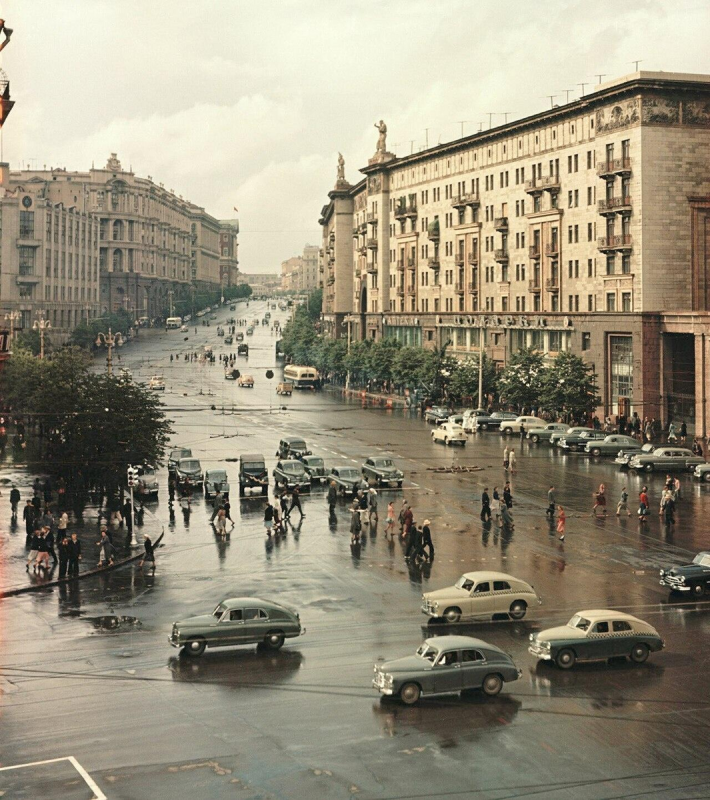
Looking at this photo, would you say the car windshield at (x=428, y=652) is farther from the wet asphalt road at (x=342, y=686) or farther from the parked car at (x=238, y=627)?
the parked car at (x=238, y=627)

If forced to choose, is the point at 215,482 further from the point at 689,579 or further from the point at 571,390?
the point at 571,390

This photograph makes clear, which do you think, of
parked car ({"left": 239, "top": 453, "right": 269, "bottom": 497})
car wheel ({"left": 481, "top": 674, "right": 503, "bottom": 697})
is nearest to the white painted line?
car wheel ({"left": 481, "top": 674, "right": 503, "bottom": 697})

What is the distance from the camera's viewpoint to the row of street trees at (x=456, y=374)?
274 ft

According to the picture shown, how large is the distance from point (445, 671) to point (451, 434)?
49.7 meters

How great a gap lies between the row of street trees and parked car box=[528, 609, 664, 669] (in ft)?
183

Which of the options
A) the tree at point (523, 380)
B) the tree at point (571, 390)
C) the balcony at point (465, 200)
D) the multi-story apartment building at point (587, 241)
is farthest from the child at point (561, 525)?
the balcony at point (465, 200)

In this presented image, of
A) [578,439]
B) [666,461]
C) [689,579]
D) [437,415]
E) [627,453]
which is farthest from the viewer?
[437,415]

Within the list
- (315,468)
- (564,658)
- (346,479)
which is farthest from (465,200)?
(564,658)

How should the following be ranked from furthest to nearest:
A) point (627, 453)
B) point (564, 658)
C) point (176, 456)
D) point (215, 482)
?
point (627, 453) < point (176, 456) < point (215, 482) < point (564, 658)

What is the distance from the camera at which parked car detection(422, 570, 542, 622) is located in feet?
103

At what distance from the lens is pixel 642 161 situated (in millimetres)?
82688

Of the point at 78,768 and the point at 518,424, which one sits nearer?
the point at 78,768

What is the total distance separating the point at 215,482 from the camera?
55.4 metres

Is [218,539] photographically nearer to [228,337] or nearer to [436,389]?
[436,389]
